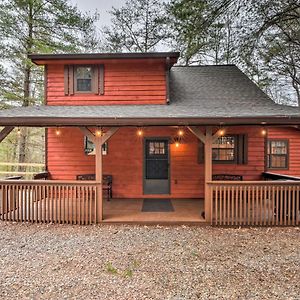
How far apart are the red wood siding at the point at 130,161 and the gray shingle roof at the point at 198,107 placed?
45.4 inches

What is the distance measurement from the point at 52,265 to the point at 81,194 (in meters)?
2.57

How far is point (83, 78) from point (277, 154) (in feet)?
28.3

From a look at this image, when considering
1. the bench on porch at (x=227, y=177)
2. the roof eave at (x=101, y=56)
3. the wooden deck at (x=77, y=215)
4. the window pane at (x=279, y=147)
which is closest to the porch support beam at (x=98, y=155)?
the wooden deck at (x=77, y=215)

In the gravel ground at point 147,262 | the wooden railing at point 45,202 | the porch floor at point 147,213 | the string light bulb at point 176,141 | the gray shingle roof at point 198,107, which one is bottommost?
the gravel ground at point 147,262

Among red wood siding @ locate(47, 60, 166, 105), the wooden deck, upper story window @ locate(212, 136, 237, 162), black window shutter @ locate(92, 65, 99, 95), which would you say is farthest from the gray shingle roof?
the wooden deck

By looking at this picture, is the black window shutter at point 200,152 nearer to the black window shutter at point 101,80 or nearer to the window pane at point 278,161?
the black window shutter at point 101,80

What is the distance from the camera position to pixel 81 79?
27.0 ft

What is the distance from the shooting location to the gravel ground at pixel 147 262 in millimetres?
3152

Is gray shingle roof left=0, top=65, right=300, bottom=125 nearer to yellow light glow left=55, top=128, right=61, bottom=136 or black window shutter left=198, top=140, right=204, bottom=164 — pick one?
yellow light glow left=55, top=128, right=61, bottom=136

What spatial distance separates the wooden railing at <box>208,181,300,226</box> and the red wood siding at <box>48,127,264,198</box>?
7.58 feet

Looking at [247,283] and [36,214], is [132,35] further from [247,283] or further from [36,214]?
[247,283]

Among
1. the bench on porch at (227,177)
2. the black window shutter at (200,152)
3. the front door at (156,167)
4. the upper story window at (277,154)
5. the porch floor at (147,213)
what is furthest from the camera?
the upper story window at (277,154)

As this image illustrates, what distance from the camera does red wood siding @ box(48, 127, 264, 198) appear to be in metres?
8.20

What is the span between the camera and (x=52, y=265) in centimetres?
389
